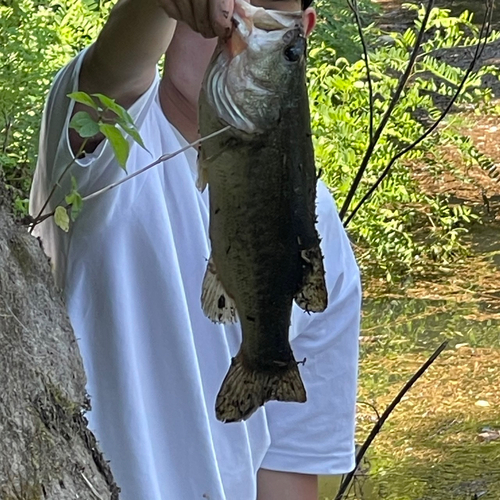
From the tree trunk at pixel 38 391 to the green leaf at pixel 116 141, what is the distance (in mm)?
173

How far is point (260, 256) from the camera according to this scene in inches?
57.0

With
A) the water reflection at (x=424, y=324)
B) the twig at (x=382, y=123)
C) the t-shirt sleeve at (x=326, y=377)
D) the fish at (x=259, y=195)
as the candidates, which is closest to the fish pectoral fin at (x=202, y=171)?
the fish at (x=259, y=195)

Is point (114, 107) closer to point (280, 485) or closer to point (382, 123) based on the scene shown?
point (280, 485)

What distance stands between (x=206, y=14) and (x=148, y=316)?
672 millimetres

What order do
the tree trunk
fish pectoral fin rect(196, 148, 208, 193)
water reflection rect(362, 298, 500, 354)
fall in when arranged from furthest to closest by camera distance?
1. water reflection rect(362, 298, 500, 354)
2. fish pectoral fin rect(196, 148, 208, 193)
3. the tree trunk

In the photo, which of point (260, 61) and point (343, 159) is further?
point (343, 159)

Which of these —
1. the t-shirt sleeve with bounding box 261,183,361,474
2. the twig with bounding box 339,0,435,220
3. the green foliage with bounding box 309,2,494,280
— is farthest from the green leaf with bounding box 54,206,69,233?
the green foliage with bounding box 309,2,494,280

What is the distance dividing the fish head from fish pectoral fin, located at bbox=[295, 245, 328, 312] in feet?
0.76

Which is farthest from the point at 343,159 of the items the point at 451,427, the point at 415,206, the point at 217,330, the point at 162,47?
the point at 162,47

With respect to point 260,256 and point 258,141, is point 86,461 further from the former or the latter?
point 258,141

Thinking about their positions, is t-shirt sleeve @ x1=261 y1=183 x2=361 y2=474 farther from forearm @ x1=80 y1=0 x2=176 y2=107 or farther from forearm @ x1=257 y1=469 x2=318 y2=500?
forearm @ x1=80 y1=0 x2=176 y2=107

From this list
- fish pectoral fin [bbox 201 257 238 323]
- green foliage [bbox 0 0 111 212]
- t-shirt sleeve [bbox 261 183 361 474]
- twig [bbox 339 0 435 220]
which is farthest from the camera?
green foliage [bbox 0 0 111 212]

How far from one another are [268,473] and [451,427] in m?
2.55

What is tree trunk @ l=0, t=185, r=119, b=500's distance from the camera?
1137 millimetres
